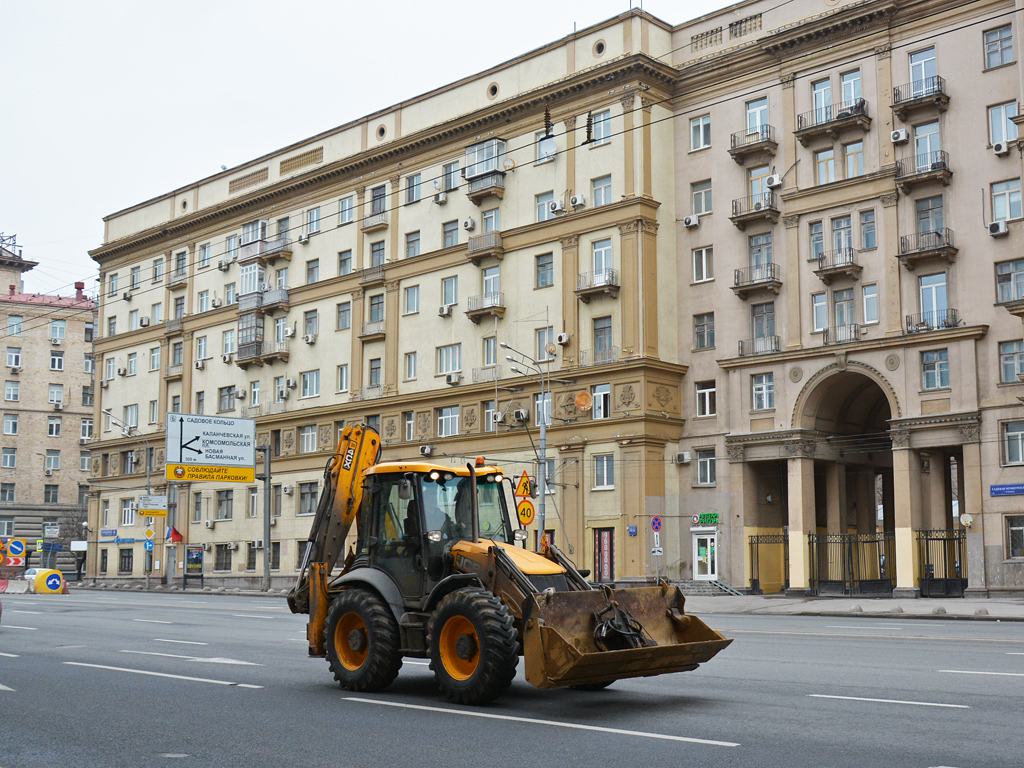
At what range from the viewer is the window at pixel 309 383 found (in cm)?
6016

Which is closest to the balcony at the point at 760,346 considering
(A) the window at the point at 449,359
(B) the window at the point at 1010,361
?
(B) the window at the point at 1010,361

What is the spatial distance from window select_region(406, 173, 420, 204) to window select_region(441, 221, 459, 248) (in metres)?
2.49

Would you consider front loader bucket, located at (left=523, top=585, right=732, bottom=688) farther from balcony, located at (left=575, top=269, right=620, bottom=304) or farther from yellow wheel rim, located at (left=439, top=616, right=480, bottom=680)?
balcony, located at (left=575, top=269, right=620, bottom=304)

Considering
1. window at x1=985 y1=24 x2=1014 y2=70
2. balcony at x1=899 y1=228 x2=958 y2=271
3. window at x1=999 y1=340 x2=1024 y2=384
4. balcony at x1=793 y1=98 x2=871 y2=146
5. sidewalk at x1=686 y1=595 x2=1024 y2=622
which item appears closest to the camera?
sidewalk at x1=686 y1=595 x2=1024 y2=622

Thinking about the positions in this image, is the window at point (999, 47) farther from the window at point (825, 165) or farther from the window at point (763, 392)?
the window at point (763, 392)

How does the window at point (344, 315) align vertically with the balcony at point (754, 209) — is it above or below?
below

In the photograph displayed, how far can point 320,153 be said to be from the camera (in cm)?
6078

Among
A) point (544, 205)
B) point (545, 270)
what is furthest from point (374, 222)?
point (545, 270)

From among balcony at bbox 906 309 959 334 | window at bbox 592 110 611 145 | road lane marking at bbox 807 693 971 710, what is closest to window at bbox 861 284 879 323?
balcony at bbox 906 309 959 334

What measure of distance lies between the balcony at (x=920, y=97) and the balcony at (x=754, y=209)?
18.5 ft

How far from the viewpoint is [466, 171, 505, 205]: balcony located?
A: 5153 cm

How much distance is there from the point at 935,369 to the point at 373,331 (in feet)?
89.6

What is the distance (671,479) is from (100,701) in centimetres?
3607

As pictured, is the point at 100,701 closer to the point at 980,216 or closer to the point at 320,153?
the point at 980,216
